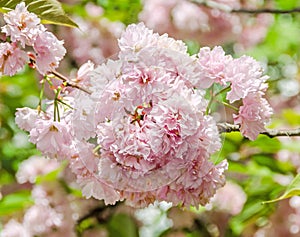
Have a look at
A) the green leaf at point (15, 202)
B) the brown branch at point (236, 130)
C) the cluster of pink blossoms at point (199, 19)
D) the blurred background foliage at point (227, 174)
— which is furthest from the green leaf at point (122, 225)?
the brown branch at point (236, 130)

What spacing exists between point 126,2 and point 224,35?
34cm

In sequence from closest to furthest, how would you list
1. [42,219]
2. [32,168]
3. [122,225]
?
[42,219] → [122,225] → [32,168]

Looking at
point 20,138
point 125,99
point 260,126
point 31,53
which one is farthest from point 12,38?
point 20,138

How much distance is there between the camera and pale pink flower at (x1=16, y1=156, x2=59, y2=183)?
2.31 m

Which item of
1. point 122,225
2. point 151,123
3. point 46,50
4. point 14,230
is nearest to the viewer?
point 151,123

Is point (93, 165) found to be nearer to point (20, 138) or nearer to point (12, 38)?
point (12, 38)

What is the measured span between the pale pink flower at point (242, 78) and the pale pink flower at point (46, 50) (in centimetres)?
24

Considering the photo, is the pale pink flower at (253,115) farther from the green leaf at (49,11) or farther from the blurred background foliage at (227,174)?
the blurred background foliage at (227,174)

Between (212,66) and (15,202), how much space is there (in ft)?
3.88

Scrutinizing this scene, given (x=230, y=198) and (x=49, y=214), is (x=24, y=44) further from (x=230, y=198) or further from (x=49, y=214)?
(x=230, y=198)

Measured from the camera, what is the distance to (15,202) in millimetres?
2066

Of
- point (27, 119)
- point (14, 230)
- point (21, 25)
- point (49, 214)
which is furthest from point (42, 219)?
point (21, 25)

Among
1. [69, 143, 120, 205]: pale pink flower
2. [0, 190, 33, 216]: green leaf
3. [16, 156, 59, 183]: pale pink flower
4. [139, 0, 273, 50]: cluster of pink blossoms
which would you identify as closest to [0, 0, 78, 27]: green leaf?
[69, 143, 120, 205]: pale pink flower

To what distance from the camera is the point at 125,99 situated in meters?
0.95
